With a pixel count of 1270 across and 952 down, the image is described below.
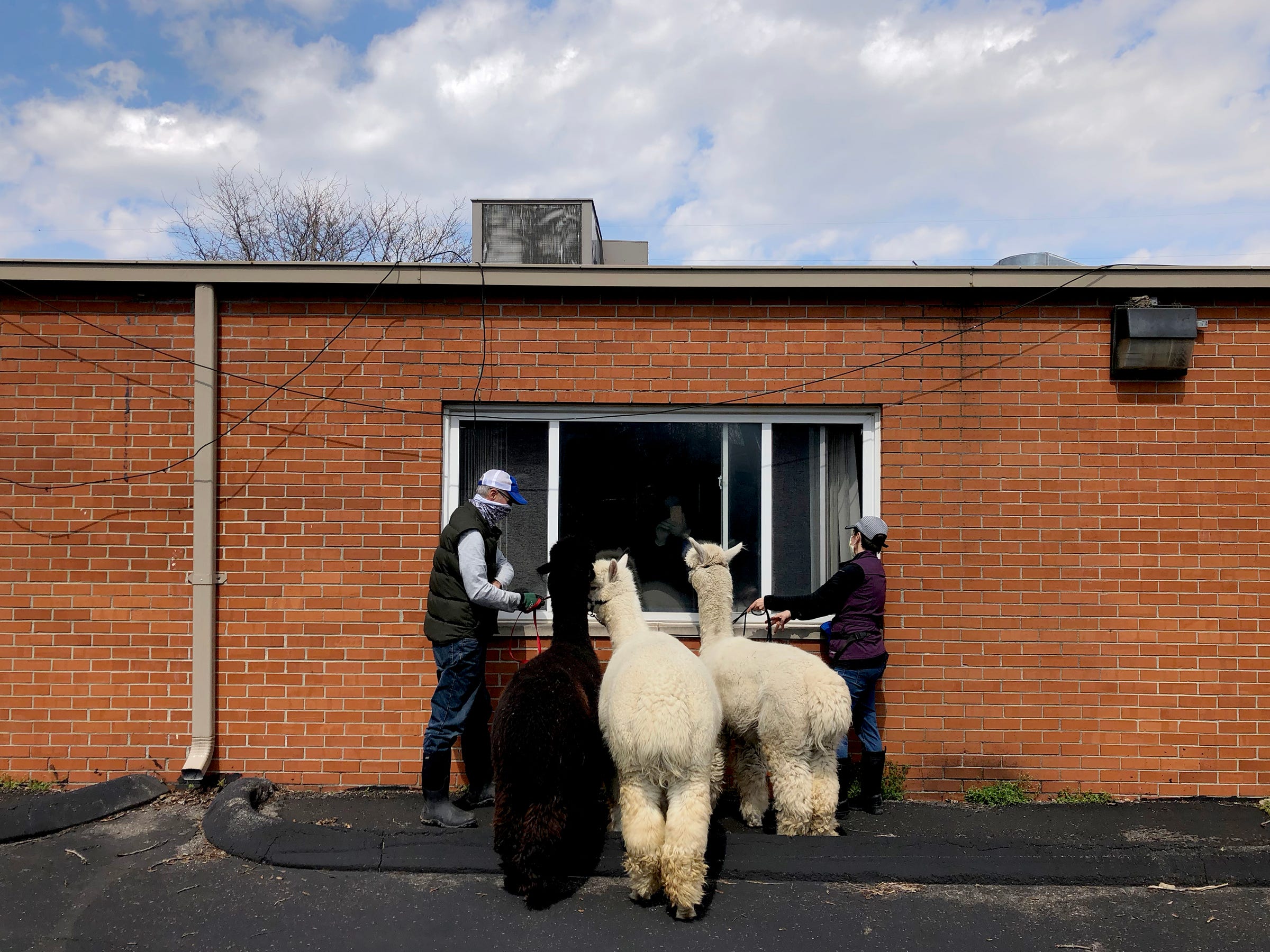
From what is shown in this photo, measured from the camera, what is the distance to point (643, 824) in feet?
14.3

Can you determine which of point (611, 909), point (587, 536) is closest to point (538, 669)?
point (611, 909)

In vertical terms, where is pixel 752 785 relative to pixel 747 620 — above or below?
below

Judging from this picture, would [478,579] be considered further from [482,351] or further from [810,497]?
[810,497]

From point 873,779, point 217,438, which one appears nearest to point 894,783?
point 873,779

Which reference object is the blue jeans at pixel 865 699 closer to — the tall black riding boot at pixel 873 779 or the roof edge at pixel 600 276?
the tall black riding boot at pixel 873 779

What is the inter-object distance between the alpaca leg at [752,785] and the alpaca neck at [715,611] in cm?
70

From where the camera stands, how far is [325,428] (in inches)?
247

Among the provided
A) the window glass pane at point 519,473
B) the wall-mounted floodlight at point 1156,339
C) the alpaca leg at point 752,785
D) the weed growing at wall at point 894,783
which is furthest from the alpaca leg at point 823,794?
the wall-mounted floodlight at point 1156,339

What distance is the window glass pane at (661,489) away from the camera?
643cm

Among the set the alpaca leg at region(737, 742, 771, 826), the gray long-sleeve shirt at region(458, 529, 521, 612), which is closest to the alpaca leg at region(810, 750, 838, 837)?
the alpaca leg at region(737, 742, 771, 826)

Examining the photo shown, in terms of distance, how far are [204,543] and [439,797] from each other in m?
2.44

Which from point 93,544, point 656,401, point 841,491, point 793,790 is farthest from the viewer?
point 841,491

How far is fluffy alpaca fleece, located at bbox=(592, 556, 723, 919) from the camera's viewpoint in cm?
428

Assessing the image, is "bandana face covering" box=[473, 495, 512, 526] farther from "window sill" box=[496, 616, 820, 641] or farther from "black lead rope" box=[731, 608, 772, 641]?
"black lead rope" box=[731, 608, 772, 641]
